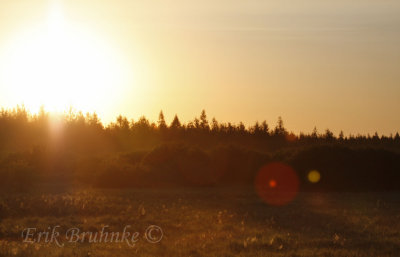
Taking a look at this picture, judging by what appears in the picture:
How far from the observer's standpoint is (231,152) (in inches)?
1590

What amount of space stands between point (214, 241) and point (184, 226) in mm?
2902

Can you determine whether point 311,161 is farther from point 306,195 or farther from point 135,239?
point 135,239

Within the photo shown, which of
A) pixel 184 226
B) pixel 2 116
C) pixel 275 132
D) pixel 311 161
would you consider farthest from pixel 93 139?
pixel 184 226

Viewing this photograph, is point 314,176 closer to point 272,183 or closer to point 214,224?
point 272,183

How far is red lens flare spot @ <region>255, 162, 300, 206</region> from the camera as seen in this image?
30.4m

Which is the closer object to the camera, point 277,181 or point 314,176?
point 314,176

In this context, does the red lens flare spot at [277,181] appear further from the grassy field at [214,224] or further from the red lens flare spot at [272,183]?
the grassy field at [214,224]

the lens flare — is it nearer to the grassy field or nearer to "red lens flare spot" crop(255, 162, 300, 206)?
"red lens flare spot" crop(255, 162, 300, 206)
